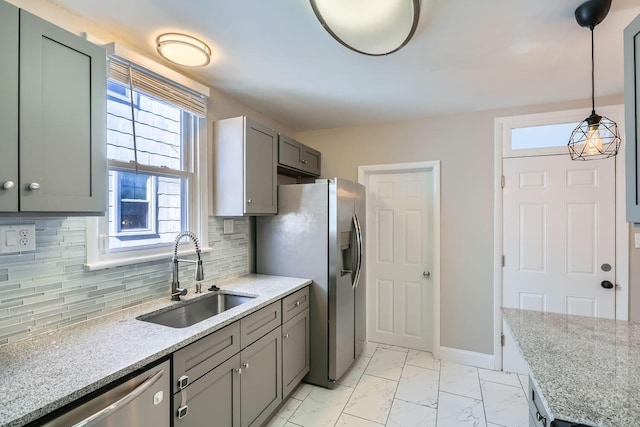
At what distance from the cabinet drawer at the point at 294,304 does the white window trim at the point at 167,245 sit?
28.6 inches

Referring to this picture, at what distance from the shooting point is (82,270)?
153 cm

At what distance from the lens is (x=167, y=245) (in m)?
2.01

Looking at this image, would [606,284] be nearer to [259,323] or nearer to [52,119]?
[259,323]

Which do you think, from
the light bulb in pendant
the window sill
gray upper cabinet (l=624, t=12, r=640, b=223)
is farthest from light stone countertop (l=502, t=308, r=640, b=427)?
the window sill

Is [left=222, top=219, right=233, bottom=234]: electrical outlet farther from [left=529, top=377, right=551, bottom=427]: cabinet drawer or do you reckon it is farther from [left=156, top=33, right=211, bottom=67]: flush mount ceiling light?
[left=529, top=377, right=551, bottom=427]: cabinet drawer

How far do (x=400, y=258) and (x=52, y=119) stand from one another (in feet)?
9.77

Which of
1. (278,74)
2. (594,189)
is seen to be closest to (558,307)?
(594,189)

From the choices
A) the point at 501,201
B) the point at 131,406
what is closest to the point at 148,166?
the point at 131,406

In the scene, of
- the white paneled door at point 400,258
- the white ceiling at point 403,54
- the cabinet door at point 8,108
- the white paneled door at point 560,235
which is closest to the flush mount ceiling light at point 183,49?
the white ceiling at point 403,54

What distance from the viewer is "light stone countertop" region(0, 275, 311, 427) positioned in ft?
2.93

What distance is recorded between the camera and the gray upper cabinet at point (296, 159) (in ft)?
8.99

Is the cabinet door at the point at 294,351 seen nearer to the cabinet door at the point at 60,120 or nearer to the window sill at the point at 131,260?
the window sill at the point at 131,260

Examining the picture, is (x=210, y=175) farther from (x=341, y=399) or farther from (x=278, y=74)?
(x=341, y=399)

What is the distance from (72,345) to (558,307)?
343cm
